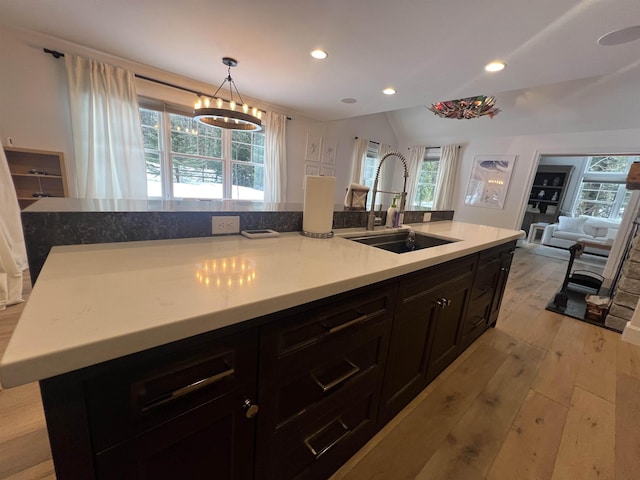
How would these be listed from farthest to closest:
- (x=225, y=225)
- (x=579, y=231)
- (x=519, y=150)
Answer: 1. (x=579, y=231)
2. (x=519, y=150)
3. (x=225, y=225)

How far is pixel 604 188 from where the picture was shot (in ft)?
A: 22.4

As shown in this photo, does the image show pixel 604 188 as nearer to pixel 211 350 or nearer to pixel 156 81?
pixel 211 350

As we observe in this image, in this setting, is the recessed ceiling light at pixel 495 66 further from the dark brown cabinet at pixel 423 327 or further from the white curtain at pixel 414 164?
the white curtain at pixel 414 164

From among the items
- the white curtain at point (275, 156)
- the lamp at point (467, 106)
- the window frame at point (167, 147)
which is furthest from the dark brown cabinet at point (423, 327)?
the white curtain at point (275, 156)

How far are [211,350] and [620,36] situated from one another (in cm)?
337

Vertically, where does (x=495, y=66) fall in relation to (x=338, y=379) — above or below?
above

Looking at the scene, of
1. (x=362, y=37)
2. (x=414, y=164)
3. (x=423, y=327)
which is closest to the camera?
(x=423, y=327)

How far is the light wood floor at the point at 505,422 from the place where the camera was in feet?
3.78

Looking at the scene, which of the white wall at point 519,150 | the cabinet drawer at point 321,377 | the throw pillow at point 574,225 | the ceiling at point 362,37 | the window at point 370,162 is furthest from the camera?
the window at point 370,162

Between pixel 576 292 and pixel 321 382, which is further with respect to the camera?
pixel 576 292

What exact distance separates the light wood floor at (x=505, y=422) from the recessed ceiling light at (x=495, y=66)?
2552mm

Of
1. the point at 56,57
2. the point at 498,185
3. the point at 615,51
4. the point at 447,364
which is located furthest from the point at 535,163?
the point at 56,57

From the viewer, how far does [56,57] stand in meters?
2.88

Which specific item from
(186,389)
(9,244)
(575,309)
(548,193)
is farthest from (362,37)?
(548,193)
